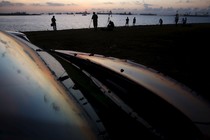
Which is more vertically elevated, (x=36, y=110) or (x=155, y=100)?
(x=36, y=110)

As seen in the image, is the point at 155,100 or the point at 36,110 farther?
the point at 155,100

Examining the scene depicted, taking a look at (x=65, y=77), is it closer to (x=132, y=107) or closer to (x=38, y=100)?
(x=132, y=107)

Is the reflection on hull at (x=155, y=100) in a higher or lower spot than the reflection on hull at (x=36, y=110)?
lower

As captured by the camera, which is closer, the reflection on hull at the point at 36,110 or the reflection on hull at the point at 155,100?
the reflection on hull at the point at 36,110

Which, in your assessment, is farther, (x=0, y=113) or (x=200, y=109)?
(x=200, y=109)

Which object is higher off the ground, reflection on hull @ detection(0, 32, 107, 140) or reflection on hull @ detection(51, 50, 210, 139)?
reflection on hull @ detection(0, 32, 107, 140)

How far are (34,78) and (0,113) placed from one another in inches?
28.5

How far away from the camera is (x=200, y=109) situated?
244 cm

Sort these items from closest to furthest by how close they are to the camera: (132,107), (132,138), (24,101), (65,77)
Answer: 1. (24,101)
2. (132,138)
3. (132,107)
4. (65,77)

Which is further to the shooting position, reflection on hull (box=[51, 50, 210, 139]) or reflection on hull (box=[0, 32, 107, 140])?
reflection on hull (box=[51, 50, 210, 139])

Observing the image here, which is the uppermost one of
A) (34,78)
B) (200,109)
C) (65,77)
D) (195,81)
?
(34,78)

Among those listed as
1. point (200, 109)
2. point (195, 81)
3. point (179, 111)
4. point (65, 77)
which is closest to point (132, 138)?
point (179, 111)

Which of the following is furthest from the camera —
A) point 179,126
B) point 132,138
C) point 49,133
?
point 179,126

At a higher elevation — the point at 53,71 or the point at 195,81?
the point at 53,71
